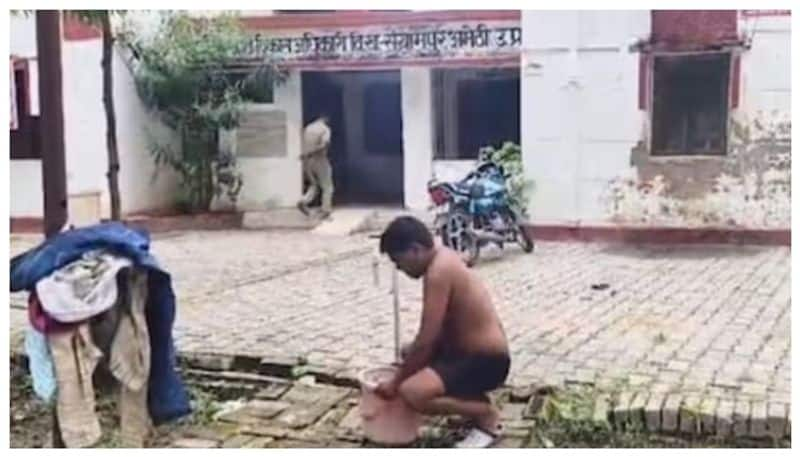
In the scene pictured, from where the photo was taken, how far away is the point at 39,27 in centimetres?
309

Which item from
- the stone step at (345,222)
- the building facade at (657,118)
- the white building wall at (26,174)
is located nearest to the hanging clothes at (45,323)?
the white building wall at (26,174)

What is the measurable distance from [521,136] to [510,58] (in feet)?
1.60

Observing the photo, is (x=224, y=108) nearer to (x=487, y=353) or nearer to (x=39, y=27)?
(x=39, y=27)

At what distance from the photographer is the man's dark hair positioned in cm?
264

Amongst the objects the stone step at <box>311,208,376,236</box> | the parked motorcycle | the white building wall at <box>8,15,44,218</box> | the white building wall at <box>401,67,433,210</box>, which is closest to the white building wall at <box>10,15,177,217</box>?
the white building wall at <box>8,15,44,218</box>

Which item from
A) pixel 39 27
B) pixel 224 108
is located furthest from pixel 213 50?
pixel 39 27

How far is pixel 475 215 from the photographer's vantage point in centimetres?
593

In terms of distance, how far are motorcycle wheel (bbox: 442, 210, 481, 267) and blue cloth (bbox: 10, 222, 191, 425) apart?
9.80 ft

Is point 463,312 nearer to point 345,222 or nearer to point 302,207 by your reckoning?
point 345,222

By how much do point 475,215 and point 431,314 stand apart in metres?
3.29

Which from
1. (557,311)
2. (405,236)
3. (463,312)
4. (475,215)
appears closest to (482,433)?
(463,312)

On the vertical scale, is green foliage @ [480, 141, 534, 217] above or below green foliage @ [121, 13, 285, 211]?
below

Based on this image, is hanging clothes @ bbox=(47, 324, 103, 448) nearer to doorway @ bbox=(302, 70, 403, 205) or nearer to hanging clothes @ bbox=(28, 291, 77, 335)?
hanging clothes @ bbox=(28, 291, 77, 335)

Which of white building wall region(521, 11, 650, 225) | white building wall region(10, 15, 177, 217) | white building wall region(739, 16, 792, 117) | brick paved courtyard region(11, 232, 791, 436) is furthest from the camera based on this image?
white building wall region(521, 11, 650, 225)
